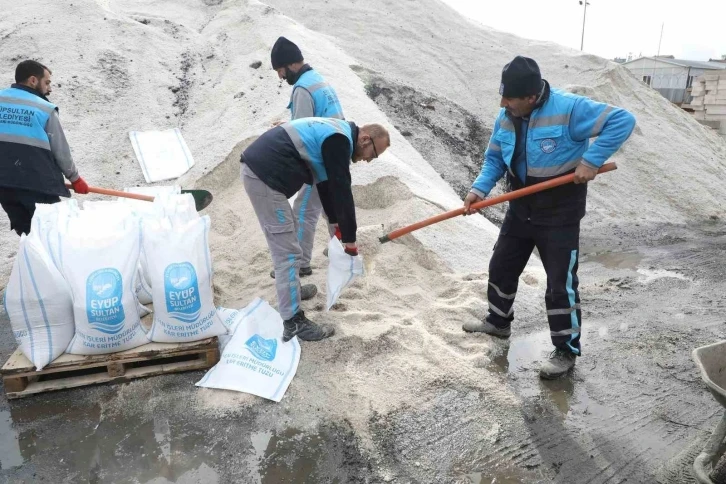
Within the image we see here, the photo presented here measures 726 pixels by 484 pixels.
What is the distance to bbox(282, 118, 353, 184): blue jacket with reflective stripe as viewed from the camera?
2.93m

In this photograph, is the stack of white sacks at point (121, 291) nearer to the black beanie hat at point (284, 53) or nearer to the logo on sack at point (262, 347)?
the logo on sack at point (262, 347)

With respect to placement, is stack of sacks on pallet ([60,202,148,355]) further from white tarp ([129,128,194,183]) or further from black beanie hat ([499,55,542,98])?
white tarp ([129,128,194,183])

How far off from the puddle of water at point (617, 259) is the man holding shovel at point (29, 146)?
4937 mm

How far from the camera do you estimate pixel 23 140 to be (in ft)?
11.1

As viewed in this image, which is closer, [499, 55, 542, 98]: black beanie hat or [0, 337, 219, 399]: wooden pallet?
[499, 55, 542, 98]: black beanie hat

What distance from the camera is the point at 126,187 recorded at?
5.57 m

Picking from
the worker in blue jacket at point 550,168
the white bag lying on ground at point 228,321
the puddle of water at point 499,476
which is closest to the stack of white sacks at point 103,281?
the white bag lying on ground at point 228,321

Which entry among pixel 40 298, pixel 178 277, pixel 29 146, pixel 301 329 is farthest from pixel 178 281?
pixel 29 146

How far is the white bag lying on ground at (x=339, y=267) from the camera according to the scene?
3.19 meters

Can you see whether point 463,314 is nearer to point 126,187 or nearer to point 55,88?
point 126,187

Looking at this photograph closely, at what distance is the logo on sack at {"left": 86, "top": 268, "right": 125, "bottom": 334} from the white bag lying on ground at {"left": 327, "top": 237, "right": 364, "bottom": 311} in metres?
1.23

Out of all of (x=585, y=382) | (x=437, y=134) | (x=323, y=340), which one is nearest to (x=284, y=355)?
(x=323, y=340)

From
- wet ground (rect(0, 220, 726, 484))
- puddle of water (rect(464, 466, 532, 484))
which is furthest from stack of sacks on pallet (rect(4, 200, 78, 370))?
puddle of water (rect(464, 466, 532, 484))

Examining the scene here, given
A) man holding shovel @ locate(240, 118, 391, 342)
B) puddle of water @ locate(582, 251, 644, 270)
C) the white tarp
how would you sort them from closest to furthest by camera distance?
1. man holding shovel @ locate(240, 118, 391, 342)
2. puddle of water @ locate(582, 251, 644, 270)
3. the white tarp
